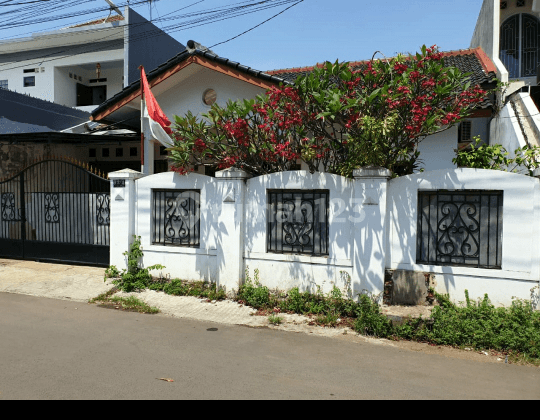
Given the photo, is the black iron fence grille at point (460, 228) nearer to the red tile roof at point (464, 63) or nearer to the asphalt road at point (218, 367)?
the asphalt road at point (218, 367)

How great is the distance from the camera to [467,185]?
17.9 ft

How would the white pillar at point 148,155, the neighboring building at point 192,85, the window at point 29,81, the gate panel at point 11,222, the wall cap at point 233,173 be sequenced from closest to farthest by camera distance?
1. the wall cap at point 233,173
2. the neighboring building at point 192,85
3. the gate panel at point 11,222
4. the white pillar at point 148,155
5. the window at point 29,81

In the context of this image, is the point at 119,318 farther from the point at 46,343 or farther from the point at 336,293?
the point at 336,293

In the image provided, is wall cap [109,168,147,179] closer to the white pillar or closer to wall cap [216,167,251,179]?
wall cap [216,167,251,179]

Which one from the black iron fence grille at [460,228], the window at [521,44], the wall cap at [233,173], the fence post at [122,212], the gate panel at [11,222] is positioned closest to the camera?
the black iron fence grille at [460,228]

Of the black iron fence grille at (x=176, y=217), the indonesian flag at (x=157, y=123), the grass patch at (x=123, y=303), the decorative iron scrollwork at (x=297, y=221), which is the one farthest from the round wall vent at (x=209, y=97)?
the grass patch at (x=123, y=303)

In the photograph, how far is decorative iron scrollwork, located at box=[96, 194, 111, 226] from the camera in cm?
821

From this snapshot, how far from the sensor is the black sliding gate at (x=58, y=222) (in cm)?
840

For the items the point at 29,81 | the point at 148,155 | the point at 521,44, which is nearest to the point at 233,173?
the point at 148,155

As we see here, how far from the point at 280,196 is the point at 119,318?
280cm

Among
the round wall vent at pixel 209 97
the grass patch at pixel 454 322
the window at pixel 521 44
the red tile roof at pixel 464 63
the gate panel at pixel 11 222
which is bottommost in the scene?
the grass patch at pixel 454 322

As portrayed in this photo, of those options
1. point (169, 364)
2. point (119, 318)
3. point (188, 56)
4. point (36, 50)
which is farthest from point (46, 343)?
point (36, 50)

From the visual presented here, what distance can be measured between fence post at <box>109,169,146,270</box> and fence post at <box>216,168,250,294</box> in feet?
5.71

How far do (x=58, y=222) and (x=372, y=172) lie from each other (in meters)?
6.60
